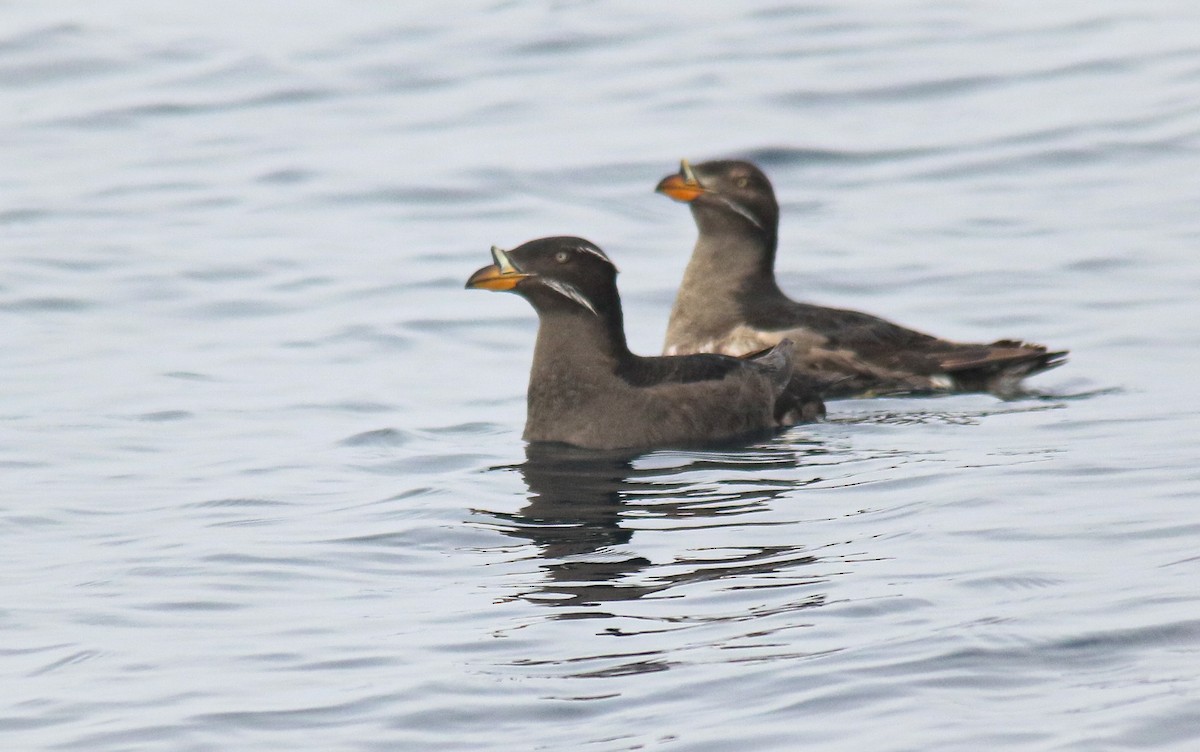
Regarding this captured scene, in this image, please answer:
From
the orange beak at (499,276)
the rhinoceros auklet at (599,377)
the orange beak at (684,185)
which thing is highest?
the orange beak at (684,185)

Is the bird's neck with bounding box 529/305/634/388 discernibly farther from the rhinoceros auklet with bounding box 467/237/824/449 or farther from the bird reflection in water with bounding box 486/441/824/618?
the bird reflection in water with bounding box 486/441/824/618

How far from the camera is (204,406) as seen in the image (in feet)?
38.9

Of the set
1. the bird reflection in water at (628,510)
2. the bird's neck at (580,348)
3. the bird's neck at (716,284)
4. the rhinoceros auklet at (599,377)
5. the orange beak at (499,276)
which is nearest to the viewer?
the bird reflection in water at (628,510)

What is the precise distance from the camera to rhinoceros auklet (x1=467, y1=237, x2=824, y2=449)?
33.7 ft

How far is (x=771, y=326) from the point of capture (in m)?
12.2

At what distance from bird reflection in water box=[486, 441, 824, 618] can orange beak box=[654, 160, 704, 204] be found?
268 cm

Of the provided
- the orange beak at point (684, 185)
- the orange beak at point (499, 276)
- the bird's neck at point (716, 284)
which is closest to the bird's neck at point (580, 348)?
the orange beak at point (499, 276)

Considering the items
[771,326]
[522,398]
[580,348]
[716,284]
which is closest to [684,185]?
[716,284]

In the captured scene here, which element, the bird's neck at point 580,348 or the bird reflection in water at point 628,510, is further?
the bird's neck at point 580,348

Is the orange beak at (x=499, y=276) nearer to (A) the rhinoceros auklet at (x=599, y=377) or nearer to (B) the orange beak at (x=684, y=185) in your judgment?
(A) the rhinoceros auklet at (x=599, y=377)

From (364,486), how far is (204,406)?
2394 mm

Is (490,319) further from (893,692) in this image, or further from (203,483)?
(893,692)

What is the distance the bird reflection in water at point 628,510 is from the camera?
24.9 feet

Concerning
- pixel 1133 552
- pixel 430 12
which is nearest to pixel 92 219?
pixel 430 12
